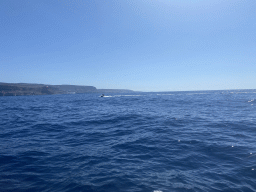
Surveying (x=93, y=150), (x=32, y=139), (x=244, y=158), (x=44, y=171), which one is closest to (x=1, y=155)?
(x=32, y=139)

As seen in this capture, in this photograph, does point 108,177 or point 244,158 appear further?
point 244,158

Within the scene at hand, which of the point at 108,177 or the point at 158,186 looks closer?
the point at 158,186

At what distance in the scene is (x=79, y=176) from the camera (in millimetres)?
5840

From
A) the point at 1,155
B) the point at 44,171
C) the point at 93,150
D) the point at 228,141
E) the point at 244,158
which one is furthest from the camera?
the point at 228,141

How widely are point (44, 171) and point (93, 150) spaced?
2.82 metres

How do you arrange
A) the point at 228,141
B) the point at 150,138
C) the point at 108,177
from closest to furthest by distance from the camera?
the point at 108,177 < the point at 228,141 < the point at 150,138

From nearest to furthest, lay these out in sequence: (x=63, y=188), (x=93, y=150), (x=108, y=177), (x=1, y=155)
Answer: (x=63, y=188), (x=108, y=177), (x=1, y=155), (x=93, y=150)

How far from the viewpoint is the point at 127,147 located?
887 centimetres

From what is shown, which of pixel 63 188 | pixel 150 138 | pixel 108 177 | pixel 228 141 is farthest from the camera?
pixel 150 138

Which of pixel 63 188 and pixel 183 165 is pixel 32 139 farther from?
pixel 183 165

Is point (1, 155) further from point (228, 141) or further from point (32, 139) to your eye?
point (228, 141)

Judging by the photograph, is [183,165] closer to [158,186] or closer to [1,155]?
[158,186]

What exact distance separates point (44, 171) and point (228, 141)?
1164 cm

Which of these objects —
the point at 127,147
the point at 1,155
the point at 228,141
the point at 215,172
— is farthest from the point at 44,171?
the point at 228,141
